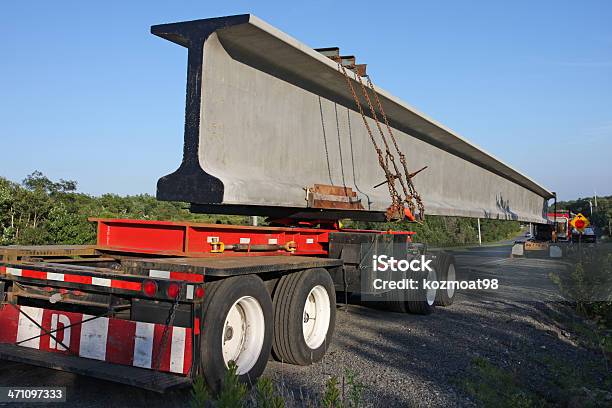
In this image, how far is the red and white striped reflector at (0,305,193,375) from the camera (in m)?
4.52

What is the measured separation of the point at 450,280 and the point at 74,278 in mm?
7646

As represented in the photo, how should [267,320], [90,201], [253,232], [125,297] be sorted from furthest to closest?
[90,201]
[253,232]
[267,320]
[125,297]

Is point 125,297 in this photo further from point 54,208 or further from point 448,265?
point 54,208

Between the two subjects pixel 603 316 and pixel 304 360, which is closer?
pixel 304 360

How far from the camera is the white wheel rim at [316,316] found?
6.51 m

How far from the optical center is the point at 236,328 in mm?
5312

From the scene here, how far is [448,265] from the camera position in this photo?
10867 millimetres

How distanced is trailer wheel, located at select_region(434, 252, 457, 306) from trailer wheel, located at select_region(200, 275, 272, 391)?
5528 mm

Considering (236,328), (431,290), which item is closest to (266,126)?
(236,328)

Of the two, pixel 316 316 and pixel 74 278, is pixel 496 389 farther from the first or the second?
pixel 74 278

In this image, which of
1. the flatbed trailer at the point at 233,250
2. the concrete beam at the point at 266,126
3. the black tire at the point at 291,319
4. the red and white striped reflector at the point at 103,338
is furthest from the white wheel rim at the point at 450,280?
the red and white striped reflector at the point at 103,338

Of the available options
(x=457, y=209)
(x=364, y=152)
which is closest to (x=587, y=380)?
(x=364, y=152)

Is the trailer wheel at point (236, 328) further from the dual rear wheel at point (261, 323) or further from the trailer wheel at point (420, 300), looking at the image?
the trailer wheel at point (420, 300)

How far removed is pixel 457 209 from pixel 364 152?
5.04 meters
